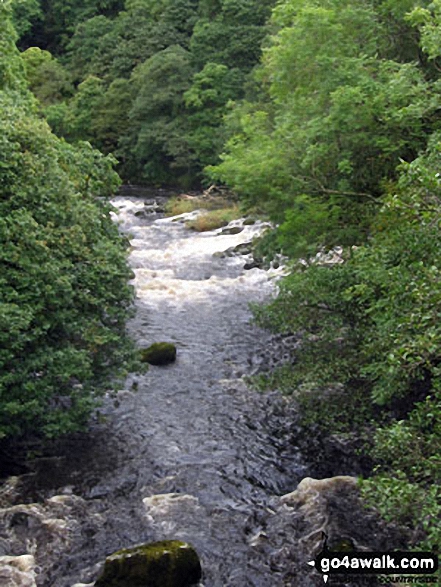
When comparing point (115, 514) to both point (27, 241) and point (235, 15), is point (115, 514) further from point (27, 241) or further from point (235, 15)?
point (235, 15)

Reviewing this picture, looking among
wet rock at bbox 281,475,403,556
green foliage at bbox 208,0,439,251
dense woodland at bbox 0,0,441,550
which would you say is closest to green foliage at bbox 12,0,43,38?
dense woodland at bbox 0,0,441,550

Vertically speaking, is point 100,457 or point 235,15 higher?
point 235,15

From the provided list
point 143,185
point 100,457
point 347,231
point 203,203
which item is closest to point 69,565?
point 100,457

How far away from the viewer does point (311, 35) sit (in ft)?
41.2

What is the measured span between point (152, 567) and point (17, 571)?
6.08ft

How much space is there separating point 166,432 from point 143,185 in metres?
34.2

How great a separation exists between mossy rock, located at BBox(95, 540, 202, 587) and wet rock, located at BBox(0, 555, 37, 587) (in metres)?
0.98

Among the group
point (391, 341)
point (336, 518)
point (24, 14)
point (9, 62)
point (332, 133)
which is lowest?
point (336, 518)

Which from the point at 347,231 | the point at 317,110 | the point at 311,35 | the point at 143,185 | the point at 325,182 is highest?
the point at 311,35

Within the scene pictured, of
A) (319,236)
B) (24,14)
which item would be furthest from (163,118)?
(319,236)

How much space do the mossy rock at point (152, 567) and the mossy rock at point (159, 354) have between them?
24.1 ft

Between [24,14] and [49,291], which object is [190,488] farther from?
[24,14]

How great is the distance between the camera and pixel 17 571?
8695 millimetres

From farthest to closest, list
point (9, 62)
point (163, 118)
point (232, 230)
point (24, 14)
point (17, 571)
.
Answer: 1. point (24, 14)
2. point (163, 118)
3. point (232, 230)
4. point (9, 62)
5. point (17, 571)
